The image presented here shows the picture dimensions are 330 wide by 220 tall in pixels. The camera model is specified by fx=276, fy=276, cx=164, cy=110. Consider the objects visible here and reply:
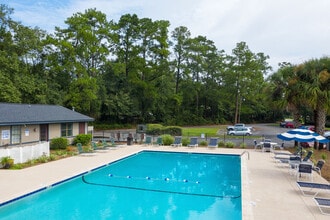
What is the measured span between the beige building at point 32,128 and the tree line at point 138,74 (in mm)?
9237

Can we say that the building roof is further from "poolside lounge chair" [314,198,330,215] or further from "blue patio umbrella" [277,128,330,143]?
"poolside lounge chair" [314,198,330,215]

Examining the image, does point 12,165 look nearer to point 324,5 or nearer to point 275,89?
point 275,89

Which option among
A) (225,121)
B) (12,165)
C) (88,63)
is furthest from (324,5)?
(225,121)

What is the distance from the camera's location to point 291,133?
514 inches

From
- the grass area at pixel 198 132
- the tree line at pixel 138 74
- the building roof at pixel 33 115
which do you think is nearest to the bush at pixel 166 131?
the grass area at pixel 198 132

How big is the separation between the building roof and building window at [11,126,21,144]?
0.65m

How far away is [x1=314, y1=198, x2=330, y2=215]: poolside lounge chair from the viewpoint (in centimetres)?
759

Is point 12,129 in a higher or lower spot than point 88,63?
lower

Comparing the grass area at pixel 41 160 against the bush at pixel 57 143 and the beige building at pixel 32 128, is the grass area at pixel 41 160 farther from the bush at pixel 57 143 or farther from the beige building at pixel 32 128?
the bush at pixel 57 143

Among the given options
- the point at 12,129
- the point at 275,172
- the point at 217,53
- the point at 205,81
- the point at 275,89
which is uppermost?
the point at 217,53

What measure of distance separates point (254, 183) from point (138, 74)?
35.1 metres

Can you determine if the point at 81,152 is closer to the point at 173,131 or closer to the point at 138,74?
the point at 173,131

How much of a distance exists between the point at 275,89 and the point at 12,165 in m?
18.4

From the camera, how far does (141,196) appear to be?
1068 cm
